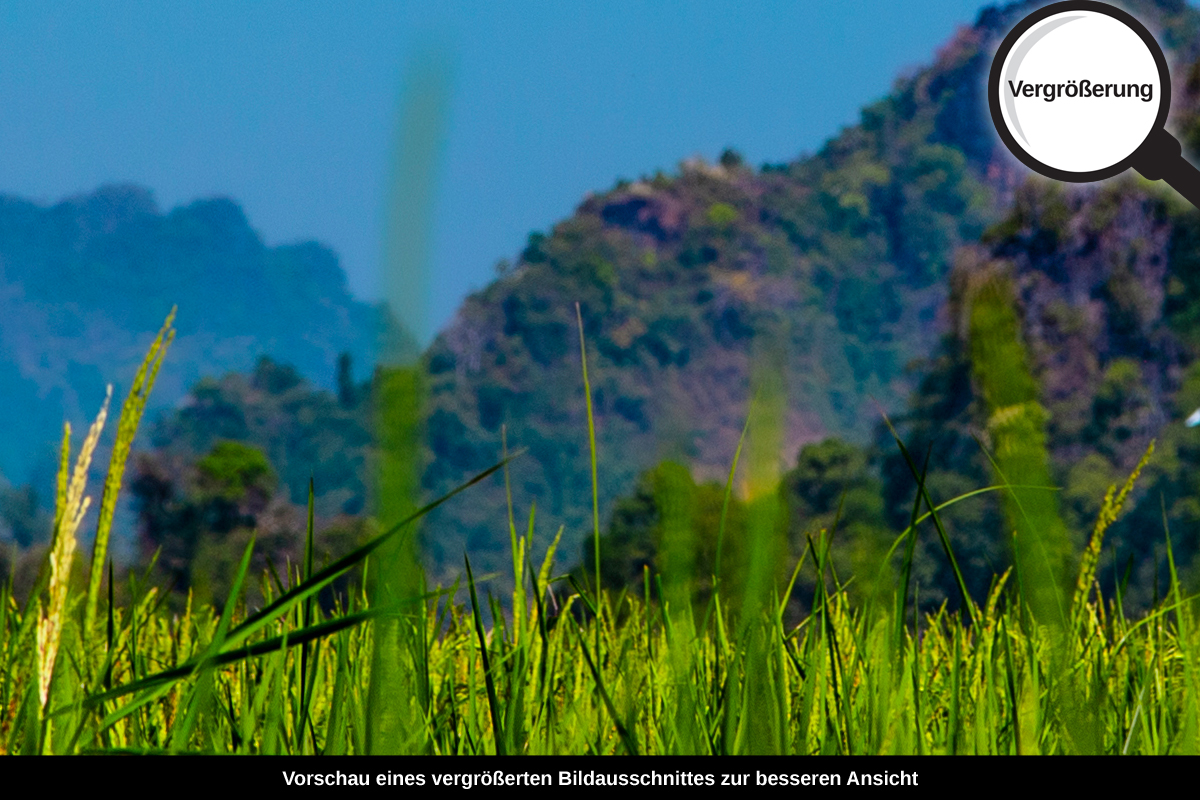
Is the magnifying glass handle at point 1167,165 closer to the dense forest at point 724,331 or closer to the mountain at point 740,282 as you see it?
the dense forest at point 724,331

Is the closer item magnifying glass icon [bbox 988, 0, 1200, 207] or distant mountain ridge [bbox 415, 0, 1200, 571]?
magnifying glass icon [bbox 988, 0, 1200, 207]

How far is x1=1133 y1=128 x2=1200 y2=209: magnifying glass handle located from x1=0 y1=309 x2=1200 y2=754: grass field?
1.39ft

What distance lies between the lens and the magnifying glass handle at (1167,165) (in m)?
1.17

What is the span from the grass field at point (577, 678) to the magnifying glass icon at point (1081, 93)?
521mm

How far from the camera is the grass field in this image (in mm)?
673

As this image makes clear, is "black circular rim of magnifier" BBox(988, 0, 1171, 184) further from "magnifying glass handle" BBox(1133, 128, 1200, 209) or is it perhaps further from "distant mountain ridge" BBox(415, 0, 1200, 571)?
"distant mountain ridge" BBox(415, 0, 1200, 571)

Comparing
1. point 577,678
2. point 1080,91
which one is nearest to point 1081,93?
point 1080,91

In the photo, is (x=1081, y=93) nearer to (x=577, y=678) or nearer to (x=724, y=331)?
(x=577, y=678)

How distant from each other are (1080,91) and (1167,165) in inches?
8.8

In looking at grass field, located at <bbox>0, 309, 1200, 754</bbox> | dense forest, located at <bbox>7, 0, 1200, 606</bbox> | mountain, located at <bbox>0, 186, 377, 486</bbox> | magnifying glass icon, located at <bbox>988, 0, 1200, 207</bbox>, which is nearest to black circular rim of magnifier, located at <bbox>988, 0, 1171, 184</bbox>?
magnifying glass icon, located at <bbox>988, 0, 1200, 207</bbox>

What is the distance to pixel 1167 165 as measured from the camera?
1.20 metres

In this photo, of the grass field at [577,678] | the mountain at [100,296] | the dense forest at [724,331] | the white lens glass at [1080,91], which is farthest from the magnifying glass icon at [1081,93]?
the mountain at [100,296]

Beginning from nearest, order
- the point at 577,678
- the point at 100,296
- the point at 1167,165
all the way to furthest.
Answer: the point at 1167,165 < the point at 577,678 < the point at 100,296
